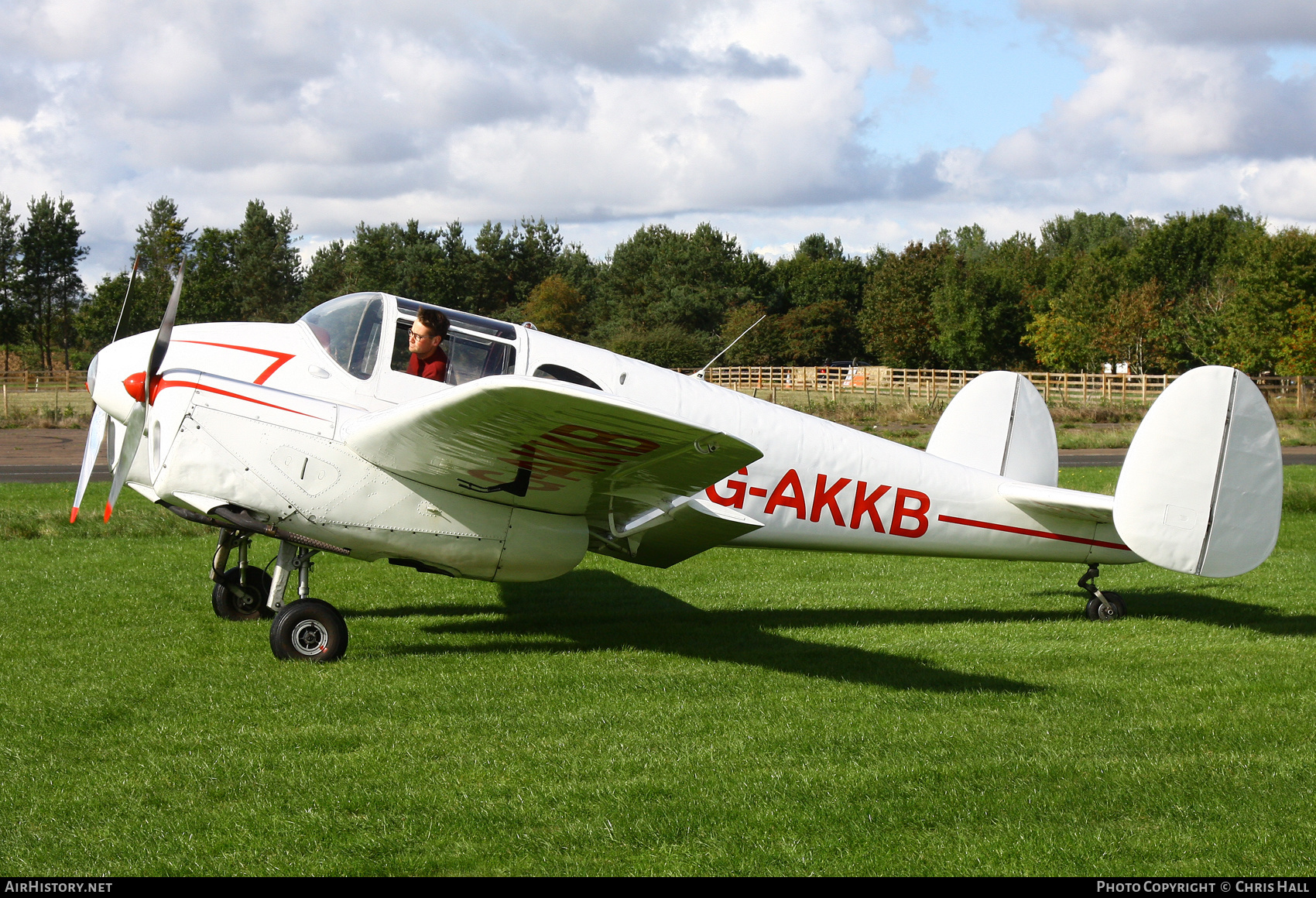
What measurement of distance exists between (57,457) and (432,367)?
22.4 metres

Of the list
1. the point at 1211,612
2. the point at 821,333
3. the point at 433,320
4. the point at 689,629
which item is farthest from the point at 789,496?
the point at 821,333

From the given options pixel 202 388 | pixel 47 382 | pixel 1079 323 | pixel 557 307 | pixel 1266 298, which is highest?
pixel 1079 323

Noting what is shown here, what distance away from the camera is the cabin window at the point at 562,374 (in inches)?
307

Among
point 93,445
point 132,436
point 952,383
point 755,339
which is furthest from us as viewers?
point 755,339

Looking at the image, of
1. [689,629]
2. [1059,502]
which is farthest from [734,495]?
[1059,502]

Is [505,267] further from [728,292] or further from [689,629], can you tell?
[689,629]

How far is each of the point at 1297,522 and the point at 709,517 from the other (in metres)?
12.2

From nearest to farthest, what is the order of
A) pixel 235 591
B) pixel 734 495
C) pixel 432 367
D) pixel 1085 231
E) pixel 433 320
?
pixel 433 320 < pixel 432 367 < pixel 734 495 < pixel 235 591 < pixel 1085 231

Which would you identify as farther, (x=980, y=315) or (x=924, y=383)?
(x=980, y=315)

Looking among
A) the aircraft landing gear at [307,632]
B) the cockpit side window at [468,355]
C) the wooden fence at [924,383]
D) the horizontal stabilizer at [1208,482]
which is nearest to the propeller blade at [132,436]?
the aircraft landing gear at [307,632]

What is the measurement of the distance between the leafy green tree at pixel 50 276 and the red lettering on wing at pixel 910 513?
71833 millimetres

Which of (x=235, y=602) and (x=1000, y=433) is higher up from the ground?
(x=1000, y=433)

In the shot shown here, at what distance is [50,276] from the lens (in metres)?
67.6
